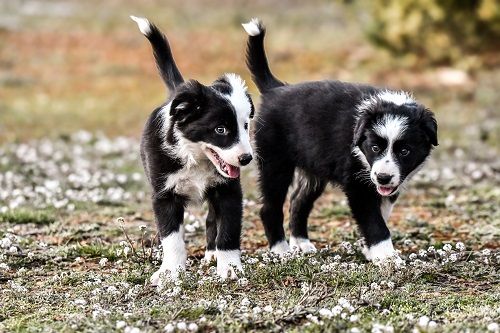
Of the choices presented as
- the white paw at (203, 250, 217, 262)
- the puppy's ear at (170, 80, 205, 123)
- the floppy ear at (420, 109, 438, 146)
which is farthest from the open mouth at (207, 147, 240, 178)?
the floppy ear at (420, 109, 438, 146)

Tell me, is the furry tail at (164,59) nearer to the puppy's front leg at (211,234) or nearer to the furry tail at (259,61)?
the furry tail at (259,61)

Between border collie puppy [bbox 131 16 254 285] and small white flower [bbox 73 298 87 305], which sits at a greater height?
border collie puppy [bbox 131 16 254 285]

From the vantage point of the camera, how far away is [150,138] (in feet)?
21.3

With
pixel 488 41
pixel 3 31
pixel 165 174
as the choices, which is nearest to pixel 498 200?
pixel 165 174

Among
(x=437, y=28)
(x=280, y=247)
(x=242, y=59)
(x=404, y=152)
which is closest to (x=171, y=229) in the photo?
(x=280, y=247)

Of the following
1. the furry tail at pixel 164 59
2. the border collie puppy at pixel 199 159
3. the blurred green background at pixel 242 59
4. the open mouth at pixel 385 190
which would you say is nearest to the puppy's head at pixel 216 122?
the border collie puppy at pixel 199 159

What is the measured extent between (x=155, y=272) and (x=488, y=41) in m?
14.9

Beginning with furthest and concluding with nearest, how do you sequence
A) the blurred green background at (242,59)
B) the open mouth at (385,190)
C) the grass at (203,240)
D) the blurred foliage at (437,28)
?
the blurred foliage at (437,28) < the blurred green background at (242,59) < the open mouth at (385,190) < the grass at (203,240)

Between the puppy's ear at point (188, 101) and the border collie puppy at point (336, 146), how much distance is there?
4.26 ft

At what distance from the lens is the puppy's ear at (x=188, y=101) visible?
20.1ft

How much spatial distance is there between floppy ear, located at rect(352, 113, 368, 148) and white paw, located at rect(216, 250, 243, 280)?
1.26 metres

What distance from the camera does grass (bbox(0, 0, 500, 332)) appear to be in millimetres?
5297

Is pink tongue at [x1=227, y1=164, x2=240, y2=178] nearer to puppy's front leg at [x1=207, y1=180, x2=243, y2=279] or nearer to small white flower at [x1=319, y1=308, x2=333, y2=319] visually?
puppy's front leg at [x1=207, y1=180, x2=243, y2=279]

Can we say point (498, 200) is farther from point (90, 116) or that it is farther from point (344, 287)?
point (90, 116)
